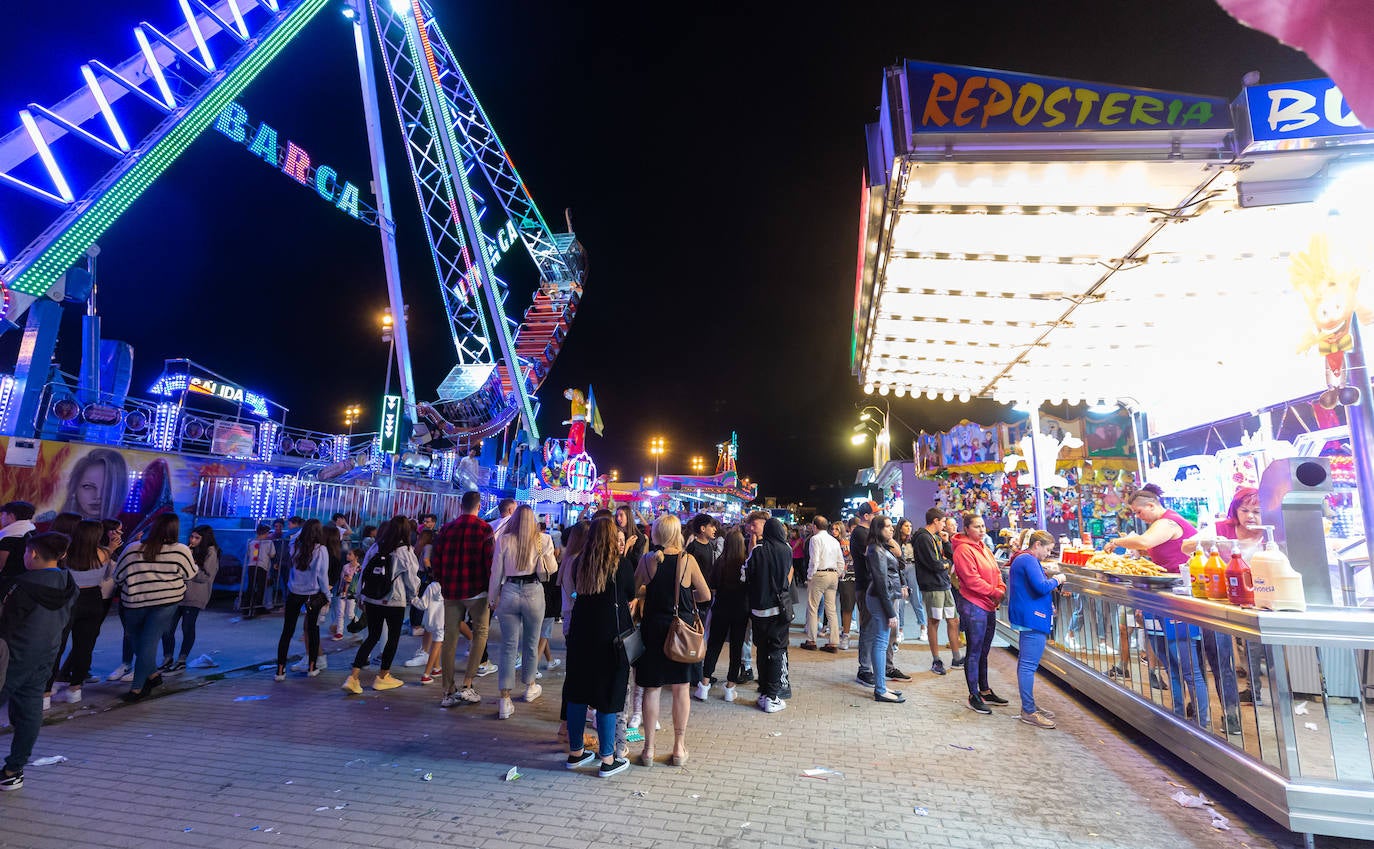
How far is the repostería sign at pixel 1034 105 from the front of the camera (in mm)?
4086

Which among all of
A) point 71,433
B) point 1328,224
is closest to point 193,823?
point 1328,224

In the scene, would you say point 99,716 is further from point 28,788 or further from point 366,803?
point 366,803

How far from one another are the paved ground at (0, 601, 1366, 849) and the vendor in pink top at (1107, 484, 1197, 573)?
161 centimetres

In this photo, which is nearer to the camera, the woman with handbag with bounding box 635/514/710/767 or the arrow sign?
the woman with handbag with bounding box 635/514/710/767

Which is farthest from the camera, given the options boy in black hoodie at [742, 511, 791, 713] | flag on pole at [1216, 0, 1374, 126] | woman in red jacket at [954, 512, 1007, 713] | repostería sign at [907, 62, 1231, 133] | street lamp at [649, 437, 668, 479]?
street lamp at [649, 437, 668, 479]

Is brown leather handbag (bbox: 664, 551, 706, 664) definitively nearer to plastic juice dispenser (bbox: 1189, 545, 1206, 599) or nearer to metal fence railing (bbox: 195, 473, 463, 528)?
plastic juice dispenser (bbox: 1189, 545, 1206, 599)

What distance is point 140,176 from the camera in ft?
41.0

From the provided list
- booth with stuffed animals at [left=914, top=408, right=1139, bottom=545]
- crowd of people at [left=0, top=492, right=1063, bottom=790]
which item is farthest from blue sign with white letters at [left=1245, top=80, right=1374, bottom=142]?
booth with stuffed animals at [left=914, top=408, right=1139, bottom=545]

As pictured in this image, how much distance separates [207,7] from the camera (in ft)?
45.3

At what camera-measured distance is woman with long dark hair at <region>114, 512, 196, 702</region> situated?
587cm

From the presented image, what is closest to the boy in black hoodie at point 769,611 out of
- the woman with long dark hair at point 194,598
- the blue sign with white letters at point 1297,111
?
the blue sign with white letters at point 1297,111

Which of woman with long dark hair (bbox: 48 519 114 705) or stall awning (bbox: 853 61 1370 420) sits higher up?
stall awning (bbox: 853 61 1370 420)

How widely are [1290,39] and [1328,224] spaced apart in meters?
4.31

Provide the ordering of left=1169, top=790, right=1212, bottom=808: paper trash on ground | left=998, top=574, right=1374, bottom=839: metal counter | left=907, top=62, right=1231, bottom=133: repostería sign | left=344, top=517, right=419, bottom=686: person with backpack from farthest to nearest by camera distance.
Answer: left=344, top=517, right=419, bottom=686: person with backpack, left=907, top=62, right=1231, bottom=133: repostería sign, left=1169, top=790, right=1212, bottom=808: paper trash on ground, left=998, top=574, right=1374, bottom=839: metal counter
